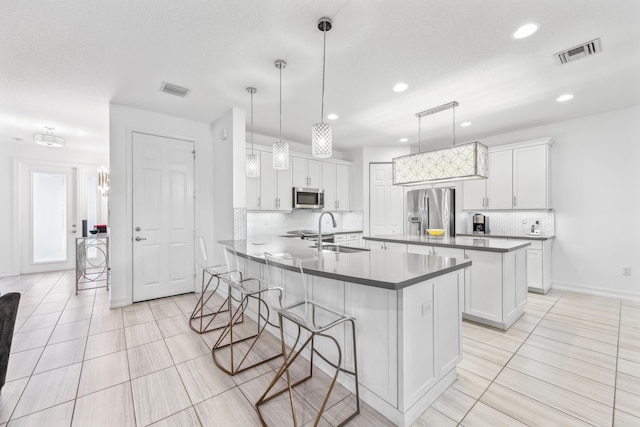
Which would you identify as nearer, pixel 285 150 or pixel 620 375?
pixel 620 375

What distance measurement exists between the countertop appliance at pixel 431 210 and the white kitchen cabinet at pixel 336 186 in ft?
4.26

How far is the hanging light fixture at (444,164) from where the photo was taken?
3.01 metres

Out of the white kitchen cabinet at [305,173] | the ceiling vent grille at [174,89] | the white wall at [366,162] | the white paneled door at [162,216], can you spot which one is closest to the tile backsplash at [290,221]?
the white wall at [366,162]

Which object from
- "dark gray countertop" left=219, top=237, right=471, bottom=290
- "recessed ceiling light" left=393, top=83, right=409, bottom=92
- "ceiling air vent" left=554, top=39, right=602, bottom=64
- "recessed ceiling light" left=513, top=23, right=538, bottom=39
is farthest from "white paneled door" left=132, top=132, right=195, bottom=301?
"ceiling air vent" left=554, top=39, right=602, bottom=64

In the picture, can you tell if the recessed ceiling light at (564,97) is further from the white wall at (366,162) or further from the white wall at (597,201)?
the white wall at (366,162)

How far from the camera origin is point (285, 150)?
8.98 ft

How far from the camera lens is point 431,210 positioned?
17.4 ft

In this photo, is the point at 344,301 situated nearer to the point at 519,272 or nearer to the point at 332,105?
the point at 519,272

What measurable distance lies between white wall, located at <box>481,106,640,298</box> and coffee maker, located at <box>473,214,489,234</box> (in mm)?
983

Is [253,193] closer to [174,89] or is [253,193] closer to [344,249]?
[174,89]

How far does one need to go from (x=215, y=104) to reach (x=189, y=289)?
2.73 m

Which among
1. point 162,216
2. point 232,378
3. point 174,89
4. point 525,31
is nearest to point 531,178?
point 525,31

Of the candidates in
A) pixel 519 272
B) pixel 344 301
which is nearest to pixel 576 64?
pixel 519 272

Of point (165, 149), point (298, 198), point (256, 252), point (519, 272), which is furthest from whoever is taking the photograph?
point (298, 198)
